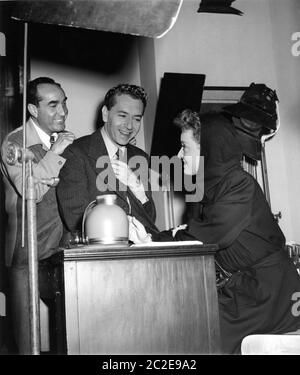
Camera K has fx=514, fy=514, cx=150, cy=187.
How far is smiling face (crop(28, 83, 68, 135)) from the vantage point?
9.56ft

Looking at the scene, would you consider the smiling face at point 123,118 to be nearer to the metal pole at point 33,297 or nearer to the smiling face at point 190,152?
the smiling face at point 190,152

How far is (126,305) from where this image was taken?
172 cm

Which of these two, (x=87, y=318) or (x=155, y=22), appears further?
(x=87, y=318)

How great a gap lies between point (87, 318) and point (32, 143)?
54.3 inches

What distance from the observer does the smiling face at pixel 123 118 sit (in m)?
2.83

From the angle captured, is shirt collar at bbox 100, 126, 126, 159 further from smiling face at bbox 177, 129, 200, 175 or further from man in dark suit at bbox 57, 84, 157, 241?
smiling face at bbox 177, 129, 200, 175

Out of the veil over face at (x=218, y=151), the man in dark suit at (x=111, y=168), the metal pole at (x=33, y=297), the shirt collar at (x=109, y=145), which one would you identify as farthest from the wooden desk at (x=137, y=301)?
the shirt collar at (x=109, y=145)

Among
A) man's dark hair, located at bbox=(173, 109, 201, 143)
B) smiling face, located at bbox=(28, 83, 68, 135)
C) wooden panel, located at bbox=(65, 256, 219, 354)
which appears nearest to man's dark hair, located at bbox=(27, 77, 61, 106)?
smiling face, located at bbox=(28, 83, 68, 135)

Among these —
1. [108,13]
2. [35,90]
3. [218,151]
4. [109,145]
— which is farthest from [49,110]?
[108,13]

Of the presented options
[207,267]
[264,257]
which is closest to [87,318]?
[207,267]

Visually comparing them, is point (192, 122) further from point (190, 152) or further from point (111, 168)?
point (111, 168)

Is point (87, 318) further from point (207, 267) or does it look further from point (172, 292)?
point (207, 267)

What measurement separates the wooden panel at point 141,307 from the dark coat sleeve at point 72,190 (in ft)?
2.41

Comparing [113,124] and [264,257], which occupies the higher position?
[113,124]
